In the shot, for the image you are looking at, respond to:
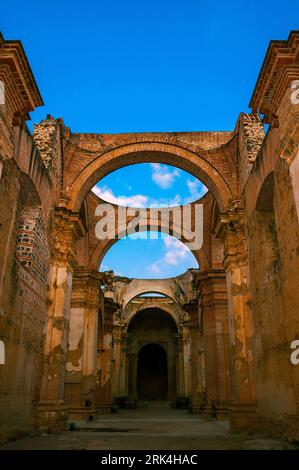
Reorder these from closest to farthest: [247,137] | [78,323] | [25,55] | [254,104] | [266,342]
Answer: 1. [25,55]
2. [254,104]
3. [266,342]
4. [247,137]
5. [78,323]

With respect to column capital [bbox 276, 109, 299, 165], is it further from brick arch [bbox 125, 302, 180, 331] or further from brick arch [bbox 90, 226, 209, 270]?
brick arch [bbox 125, 302, 180, 331]

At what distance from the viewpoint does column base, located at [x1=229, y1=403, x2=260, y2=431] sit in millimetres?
7910

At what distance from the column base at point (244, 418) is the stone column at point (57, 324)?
3.53m

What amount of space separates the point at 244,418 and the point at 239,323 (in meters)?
1.94

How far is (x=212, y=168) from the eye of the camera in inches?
421

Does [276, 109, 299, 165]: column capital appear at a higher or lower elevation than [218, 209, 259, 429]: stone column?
higher

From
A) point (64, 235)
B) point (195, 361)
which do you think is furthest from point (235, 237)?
point (195, 361)

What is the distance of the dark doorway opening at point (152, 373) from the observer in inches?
1345

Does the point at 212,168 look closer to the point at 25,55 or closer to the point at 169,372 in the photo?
the point at 25,55

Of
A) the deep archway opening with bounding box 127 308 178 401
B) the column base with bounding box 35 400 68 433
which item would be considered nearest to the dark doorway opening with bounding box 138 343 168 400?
the deep archway opening with bounding box 127 308 178 401

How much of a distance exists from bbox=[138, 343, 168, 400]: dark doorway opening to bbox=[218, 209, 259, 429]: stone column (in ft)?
85.9

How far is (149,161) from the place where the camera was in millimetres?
11375

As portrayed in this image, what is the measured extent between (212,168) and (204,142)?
95cm
